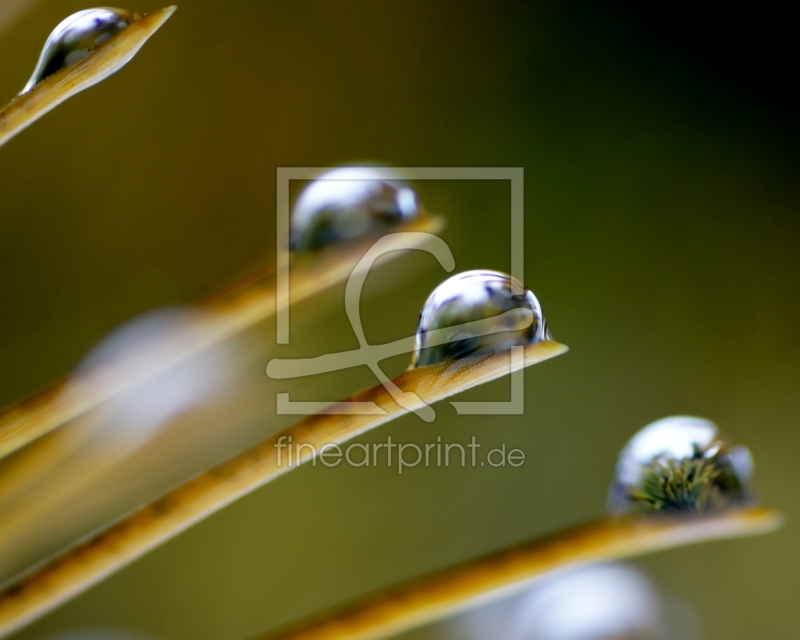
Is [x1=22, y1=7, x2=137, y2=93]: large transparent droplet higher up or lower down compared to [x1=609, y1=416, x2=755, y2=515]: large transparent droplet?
higher up

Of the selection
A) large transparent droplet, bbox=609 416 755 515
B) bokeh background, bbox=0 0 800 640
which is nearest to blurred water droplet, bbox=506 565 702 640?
large transparent droplet, bbox=609 416 755 515

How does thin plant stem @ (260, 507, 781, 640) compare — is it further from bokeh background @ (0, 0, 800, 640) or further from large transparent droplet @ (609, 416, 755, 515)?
bokeh background @ (0, 0, 800, 640)

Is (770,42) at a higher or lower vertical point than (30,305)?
higher

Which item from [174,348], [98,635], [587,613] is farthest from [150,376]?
[98,635]

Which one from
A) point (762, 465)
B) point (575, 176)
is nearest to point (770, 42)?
point (575, 176)

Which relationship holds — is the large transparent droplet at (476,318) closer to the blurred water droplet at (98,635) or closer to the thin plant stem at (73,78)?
the thin plant stem at (73,78)

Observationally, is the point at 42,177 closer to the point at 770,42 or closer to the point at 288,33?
the point at 288,33

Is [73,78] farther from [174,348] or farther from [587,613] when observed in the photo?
[587,613]
